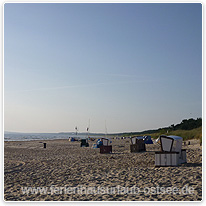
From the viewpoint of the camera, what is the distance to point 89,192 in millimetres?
7555

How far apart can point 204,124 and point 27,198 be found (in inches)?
210

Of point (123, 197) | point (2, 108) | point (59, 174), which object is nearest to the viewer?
point (123, 197)

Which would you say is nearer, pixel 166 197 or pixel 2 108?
pixel 166 197

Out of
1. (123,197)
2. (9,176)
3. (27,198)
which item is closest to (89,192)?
(123,197)

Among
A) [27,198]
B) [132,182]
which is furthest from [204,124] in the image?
[27,198]

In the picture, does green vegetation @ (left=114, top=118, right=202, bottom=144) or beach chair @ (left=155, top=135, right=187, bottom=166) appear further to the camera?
green vegetation @ (left=114, top=118, right=202, bottom=144)

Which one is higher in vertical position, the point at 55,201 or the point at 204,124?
the point at 204,124

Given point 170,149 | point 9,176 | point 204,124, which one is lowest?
point 9,176

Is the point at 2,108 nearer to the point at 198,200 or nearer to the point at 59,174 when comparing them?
the point at 59,174

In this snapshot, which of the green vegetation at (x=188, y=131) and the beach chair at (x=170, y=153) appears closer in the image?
the beach chair at (x=170, y=153)

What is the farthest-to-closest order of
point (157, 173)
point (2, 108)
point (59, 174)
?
1. point (59, 174)
2. point (157, 173)
3. point (2, 108)

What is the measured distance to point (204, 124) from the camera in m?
7.24

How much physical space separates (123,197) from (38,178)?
4459 mm

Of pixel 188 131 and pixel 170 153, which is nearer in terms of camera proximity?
pixel 170 153
